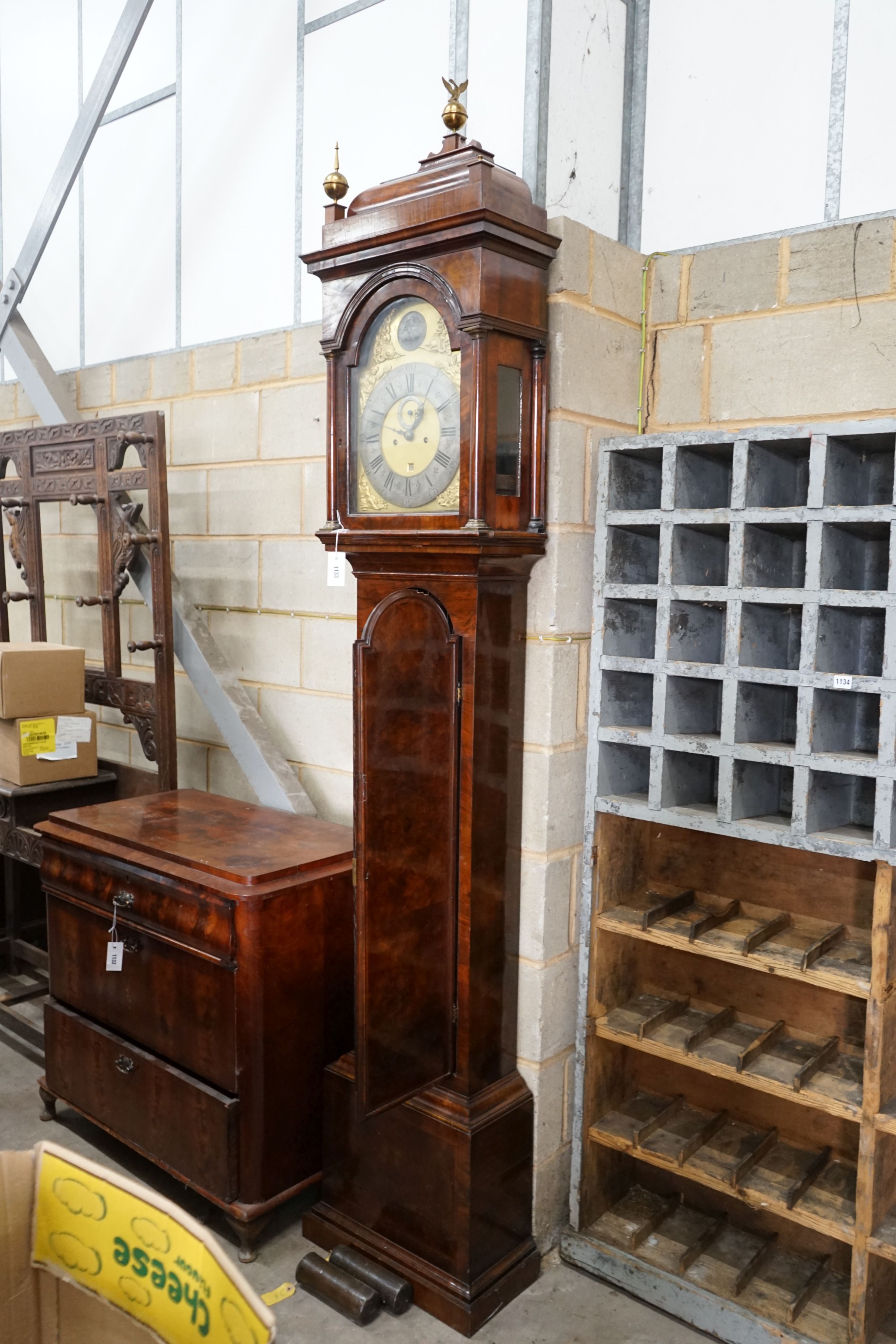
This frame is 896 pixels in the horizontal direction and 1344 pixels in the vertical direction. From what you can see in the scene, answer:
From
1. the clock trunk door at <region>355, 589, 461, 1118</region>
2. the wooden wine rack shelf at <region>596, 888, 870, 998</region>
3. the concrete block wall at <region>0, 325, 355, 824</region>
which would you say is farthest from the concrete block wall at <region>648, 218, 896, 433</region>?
the wooden wine rack shelf at <region>596, 888, 870, 998</region>

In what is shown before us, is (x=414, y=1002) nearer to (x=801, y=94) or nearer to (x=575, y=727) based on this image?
(x=575, y=727)

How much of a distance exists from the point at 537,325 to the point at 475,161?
30cm

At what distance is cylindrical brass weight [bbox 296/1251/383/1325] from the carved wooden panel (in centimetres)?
127

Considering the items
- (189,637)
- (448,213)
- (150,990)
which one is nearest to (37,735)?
(189,637)

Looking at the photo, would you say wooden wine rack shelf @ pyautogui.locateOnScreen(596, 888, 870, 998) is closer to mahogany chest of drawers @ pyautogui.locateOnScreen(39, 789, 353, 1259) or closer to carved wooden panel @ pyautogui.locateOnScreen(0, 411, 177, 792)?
mahogany chest of drawers @ pyautogui.locateOnScreen(39, 789, 353, 1259)

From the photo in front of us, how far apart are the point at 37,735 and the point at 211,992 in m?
1.13

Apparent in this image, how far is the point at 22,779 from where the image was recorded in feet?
9.60

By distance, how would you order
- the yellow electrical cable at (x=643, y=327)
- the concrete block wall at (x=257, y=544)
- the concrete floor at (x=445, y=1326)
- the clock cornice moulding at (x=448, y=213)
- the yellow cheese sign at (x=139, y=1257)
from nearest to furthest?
the yellow cheese sign at (x=139, y=1257) → the clock cornice moulding at (x=448, y=213) → the concrete floor at (x=445, y=1326) → the yellow electrical cable at (x=643, y=327) → the concrete block wall at (x=257, y=544)

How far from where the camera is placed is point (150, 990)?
2.31 meters

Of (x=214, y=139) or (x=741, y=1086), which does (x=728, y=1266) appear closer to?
(x=741, y=1086)

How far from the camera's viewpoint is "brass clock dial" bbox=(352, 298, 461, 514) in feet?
6.14

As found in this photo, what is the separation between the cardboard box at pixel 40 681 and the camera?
A: 111 inches

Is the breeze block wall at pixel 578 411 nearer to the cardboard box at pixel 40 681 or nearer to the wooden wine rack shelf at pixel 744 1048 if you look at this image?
the wooden wine rack shelf at pixel 744 1048

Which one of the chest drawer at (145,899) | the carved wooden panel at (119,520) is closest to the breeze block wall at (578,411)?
the carved wooden panel at (119,520)
